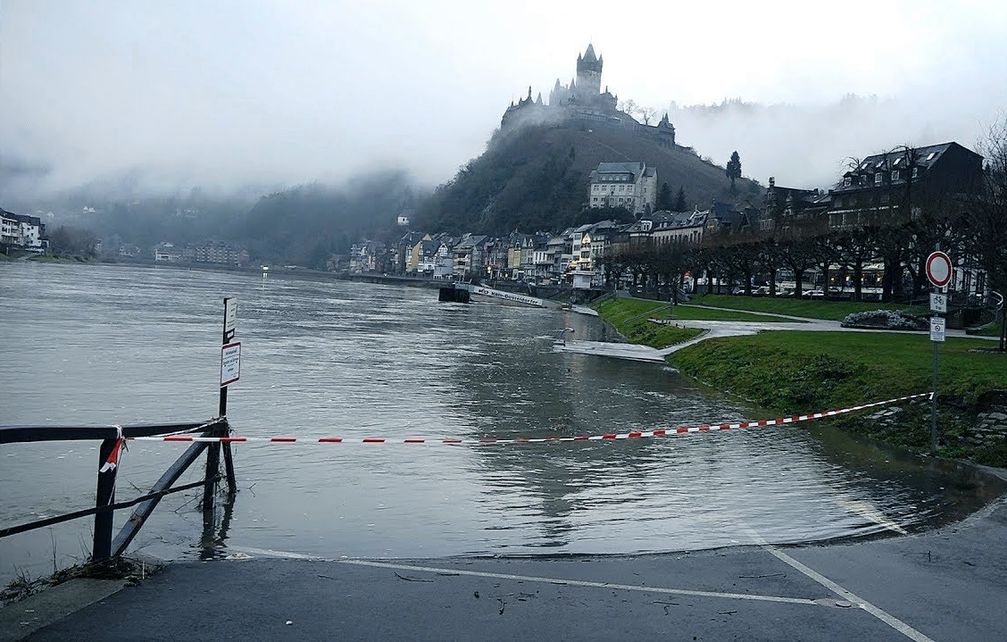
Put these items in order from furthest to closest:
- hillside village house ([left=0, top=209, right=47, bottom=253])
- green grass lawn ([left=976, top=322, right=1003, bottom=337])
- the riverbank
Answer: hillside village house ([left=0, top=209, right=47, bottom=253]) < green grass lawn ([left=976, top=322, right=1003, bottom=337]) < the riverbank

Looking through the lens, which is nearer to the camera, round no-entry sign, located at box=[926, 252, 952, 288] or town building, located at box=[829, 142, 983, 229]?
round no-entry sign, located at box=[926, 252, 952, 288]

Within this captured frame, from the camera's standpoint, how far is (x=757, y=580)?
311 inches

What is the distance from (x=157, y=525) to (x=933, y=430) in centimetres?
1294

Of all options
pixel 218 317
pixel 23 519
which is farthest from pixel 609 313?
pixel 23 519

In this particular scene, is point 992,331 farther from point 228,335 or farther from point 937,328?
point 228,335

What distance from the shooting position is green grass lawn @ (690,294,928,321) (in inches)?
2173

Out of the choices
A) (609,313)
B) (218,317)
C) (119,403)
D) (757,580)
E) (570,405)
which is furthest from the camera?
(609,313)

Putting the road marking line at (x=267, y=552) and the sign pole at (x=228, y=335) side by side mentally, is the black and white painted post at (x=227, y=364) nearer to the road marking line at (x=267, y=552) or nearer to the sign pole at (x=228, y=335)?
the sign pole at (x=228, y=335)

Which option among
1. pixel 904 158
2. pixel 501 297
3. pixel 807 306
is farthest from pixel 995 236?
pixel 501 297

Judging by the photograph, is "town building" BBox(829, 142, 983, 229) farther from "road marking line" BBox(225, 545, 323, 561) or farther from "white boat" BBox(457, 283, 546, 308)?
"road marking line" BBox(225, 545, 323, 561)

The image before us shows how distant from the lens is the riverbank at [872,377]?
16.3 m

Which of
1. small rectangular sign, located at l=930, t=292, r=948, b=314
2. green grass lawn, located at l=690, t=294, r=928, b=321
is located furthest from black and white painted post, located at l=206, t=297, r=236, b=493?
green grass lawn, located at l=690, t=294, r=928, b=321

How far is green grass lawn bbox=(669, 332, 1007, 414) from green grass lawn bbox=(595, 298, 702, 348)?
803 cm

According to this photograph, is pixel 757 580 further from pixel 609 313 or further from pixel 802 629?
pixel 609 313
